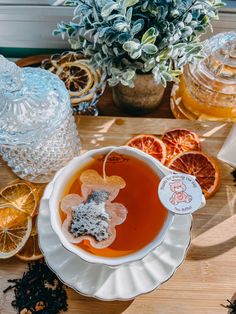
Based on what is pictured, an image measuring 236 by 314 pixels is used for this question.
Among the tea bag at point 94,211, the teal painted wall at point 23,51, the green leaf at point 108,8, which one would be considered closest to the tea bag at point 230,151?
the tea bag at point 94,211

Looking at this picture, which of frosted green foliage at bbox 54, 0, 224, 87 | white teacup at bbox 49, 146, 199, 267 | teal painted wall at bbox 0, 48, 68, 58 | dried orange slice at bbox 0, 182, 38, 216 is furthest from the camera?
teal painted wall at bbox 0, 48, 68, 58

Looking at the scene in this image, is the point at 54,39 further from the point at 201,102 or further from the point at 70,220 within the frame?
the point at 70,220

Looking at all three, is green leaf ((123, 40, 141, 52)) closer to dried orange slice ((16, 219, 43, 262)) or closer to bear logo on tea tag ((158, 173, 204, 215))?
bear logo on tea tag ((158, 173, 204, 215))

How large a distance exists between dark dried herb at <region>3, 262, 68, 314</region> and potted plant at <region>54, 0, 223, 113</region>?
1.44ft

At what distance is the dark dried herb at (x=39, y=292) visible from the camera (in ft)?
2.85

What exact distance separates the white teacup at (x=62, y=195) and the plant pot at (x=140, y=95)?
0.76 feet

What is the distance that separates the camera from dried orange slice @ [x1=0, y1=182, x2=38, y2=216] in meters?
0.96

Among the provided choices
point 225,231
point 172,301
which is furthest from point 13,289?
point 225,231

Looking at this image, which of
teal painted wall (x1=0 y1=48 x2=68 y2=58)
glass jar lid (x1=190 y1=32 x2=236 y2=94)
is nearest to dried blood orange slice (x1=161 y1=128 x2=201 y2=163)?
glass jar lid (x1=190 y1=32 x2=236 y2=94)

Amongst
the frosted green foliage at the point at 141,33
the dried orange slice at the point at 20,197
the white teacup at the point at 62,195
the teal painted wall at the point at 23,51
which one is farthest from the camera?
the teal painted wall at the point at 23,51

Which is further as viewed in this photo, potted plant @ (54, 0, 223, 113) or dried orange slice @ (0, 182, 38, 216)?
dried orange slice @ (0, 182, 38, 216)

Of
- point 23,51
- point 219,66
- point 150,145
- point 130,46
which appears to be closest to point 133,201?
point 150,145

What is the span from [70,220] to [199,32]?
1.65 ft

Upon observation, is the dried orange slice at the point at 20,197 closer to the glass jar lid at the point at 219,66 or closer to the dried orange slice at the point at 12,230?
the dried orange slice at the point at 12,230
